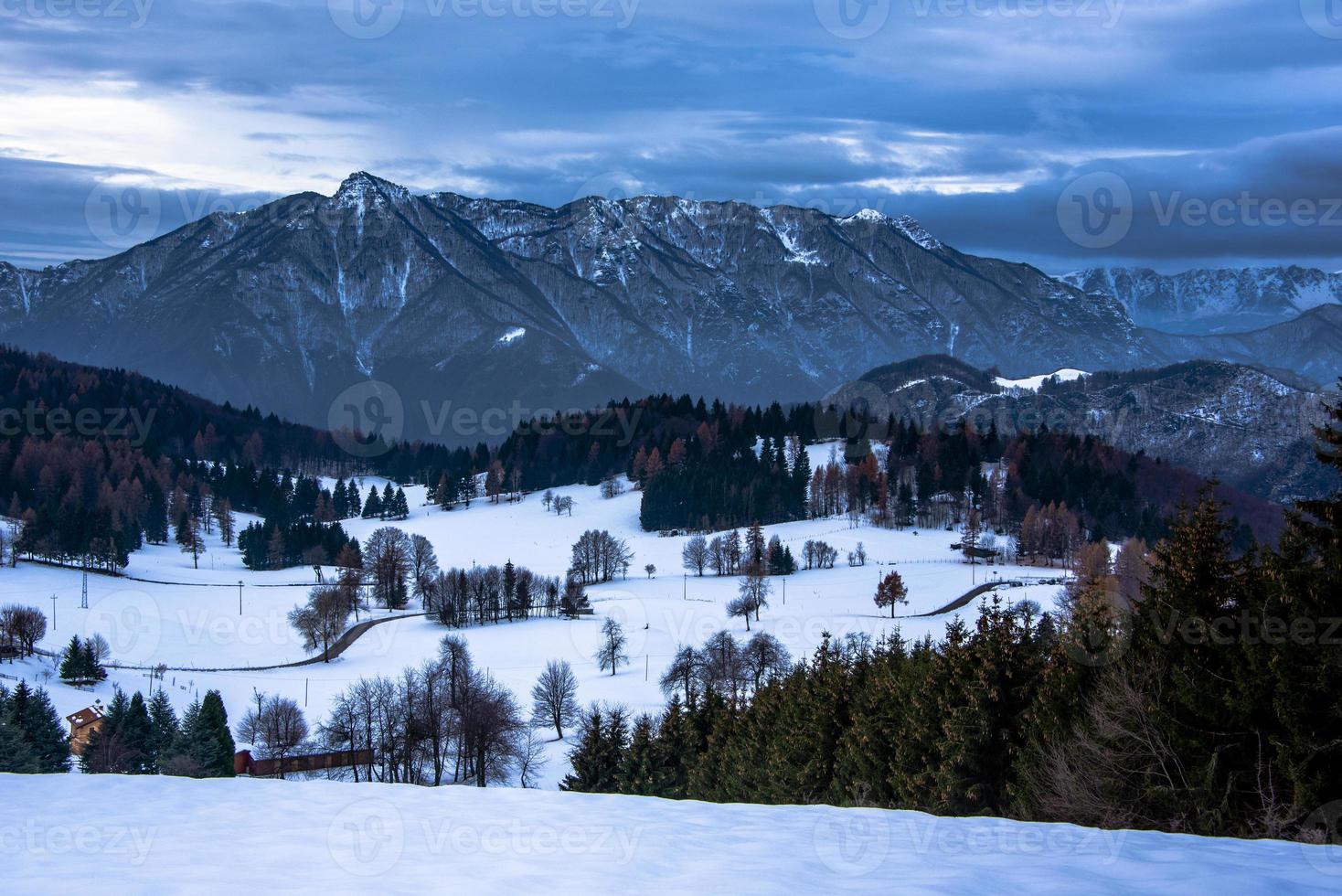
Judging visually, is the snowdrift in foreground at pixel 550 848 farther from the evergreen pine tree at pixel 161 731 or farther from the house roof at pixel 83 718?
the house roof at pixel 83 718

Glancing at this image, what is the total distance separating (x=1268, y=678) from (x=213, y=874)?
17.4 metres

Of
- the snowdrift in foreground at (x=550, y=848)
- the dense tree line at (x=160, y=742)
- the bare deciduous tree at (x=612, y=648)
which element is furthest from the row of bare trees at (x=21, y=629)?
the snowdrift in foreground at (x=550, y=848)

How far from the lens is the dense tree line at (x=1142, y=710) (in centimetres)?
1906

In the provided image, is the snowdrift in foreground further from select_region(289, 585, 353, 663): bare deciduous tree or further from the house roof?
select_region(289, 585, 353, 663): bare deciduous tree

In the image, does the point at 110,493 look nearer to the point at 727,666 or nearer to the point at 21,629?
the point at 21,629

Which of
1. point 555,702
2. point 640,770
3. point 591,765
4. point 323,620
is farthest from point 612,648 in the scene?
point 640,770

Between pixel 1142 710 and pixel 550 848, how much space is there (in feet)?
42.8

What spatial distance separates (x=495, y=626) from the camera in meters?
97.4

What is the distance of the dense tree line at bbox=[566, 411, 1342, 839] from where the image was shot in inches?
750

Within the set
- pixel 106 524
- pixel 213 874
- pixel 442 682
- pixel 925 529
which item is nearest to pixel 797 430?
pixel 925 529

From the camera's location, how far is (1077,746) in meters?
22.6

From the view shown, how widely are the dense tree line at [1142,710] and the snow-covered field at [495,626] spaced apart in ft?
95.1

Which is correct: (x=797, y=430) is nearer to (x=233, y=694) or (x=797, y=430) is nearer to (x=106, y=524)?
(x=106, y=524)

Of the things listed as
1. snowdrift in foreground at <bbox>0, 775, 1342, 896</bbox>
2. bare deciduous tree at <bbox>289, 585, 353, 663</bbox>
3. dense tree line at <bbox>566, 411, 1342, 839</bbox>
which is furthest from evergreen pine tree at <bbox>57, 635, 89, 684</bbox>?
snowdrift in foreground at <bbox>0, 775, 1342, 896</bbox>
